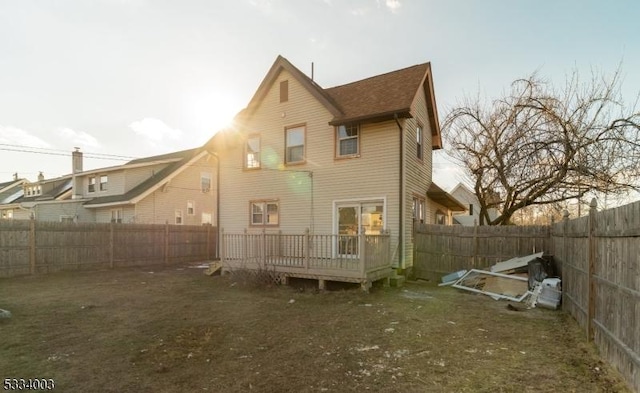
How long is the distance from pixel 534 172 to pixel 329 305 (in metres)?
9.86

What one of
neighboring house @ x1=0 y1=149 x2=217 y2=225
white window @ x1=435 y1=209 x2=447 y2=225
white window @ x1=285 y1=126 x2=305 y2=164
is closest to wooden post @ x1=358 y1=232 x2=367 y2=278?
white window @ x1=285 y1=126 x2=305 y2=164

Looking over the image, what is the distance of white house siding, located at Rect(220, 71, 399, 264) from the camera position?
11867 mm

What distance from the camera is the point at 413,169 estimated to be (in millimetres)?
12648

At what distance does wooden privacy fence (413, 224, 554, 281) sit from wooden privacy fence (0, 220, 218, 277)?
12.8m

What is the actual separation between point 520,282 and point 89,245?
16.7 metres

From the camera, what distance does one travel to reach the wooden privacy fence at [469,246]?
10984 millimetres

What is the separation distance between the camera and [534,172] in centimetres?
1301

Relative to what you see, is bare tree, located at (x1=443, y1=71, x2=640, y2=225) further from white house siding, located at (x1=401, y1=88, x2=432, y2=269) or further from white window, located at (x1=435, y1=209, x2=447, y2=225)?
white house siding, located at (x1=401, y1=88, x2=432, y2=269)

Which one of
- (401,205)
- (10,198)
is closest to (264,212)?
(401,205)

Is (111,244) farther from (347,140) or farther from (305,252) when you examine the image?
(347,140)

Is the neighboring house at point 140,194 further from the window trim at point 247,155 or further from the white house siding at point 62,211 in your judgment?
the window trim at point 247,155

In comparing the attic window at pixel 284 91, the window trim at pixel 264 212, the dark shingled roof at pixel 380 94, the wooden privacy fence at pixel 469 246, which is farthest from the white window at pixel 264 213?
the wooden privacy fence at pixel 469 246

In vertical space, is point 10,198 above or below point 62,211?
above

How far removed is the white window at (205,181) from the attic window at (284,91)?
43.0 feet
